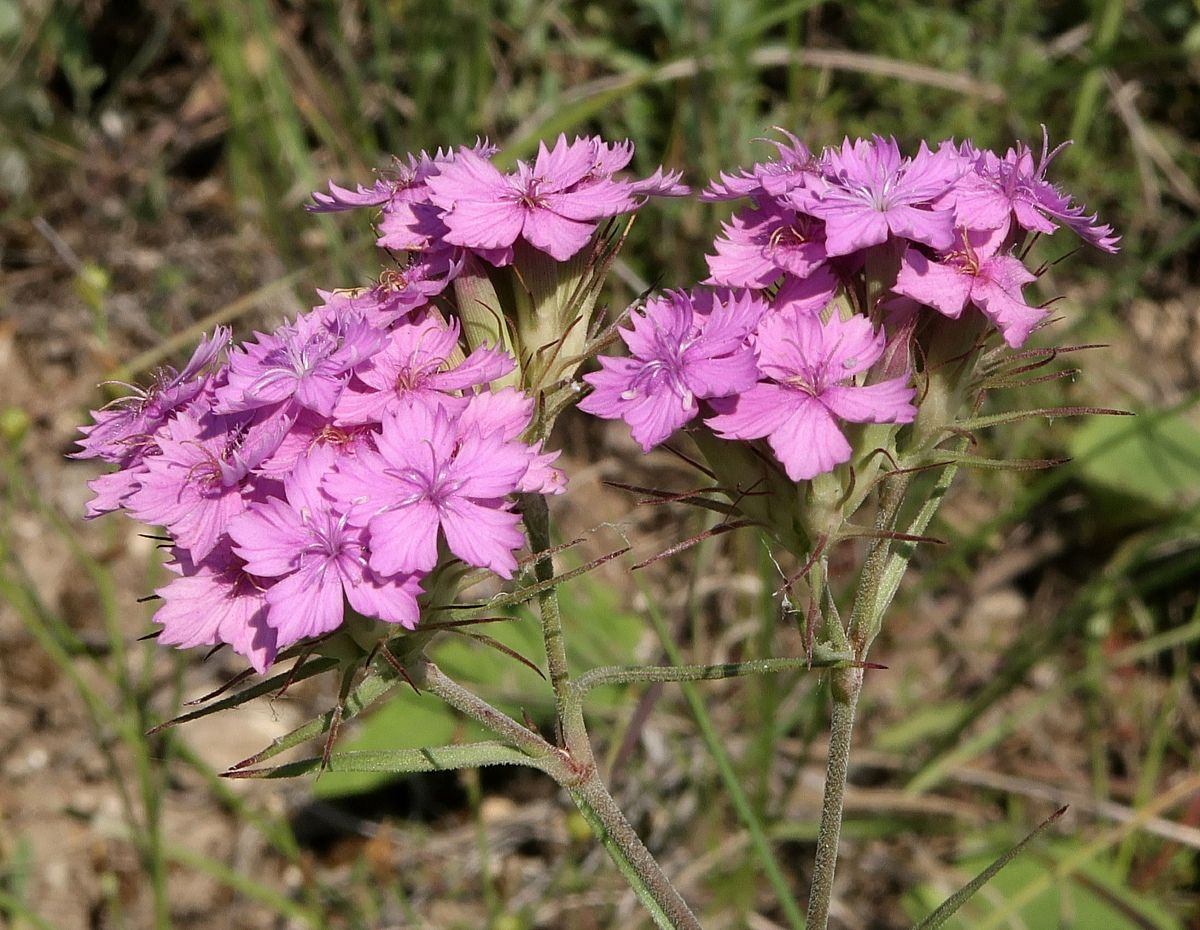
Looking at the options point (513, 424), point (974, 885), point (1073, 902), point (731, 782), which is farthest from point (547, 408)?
point (1073, 902)

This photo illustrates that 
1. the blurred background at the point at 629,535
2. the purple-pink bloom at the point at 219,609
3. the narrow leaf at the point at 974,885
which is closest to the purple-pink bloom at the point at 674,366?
the purple-pink bloom at the point at 219,609

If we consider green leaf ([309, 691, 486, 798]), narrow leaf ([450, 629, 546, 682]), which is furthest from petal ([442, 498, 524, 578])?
green leaf ([309, 691, 486, 798])

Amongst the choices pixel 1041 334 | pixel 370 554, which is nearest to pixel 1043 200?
pixel 370 554

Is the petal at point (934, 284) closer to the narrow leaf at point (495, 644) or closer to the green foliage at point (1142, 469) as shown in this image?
the narrow leaf at point (495, 644)

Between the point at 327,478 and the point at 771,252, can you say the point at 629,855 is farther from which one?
the point at 771,252

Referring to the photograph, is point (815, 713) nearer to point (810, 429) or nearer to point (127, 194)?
point (810, 429)

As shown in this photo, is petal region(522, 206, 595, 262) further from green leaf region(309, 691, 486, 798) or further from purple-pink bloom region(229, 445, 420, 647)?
green leaf region(309, 691, 486, 798)
